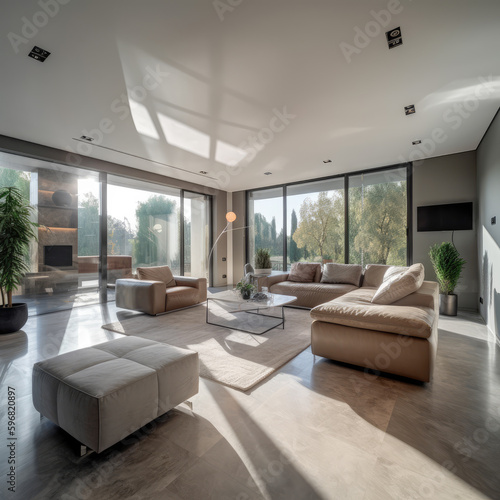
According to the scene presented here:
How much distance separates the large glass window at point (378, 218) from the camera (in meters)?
5.66

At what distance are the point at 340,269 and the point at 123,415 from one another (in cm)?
440

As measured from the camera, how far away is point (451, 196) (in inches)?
200

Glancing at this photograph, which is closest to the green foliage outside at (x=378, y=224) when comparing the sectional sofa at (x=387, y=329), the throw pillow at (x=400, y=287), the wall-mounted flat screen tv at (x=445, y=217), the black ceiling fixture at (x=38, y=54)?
the wall-mounted flat screen tv at (x=445, y=217)

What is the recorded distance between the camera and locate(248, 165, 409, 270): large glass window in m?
5.71

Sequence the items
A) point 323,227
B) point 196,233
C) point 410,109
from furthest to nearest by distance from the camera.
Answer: point 196,233, point 323,227, point 410,109

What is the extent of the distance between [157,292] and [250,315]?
1.50 meters

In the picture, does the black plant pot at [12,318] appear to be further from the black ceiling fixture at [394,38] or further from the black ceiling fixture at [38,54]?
the black ceiling fixture at [394,38]

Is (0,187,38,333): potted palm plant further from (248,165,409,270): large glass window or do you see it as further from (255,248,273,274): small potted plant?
(248,165,409,270): large glass window

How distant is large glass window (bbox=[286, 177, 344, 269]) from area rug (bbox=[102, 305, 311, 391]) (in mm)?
2403

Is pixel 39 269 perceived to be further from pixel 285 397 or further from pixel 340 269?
pixel 340 269

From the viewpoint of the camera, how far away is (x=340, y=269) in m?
5.18

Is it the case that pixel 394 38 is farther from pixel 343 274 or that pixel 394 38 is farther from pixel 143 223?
pixel 143 223

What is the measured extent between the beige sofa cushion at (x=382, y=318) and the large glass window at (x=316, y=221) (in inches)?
149

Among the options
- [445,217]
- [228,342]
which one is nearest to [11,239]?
[228,342]
